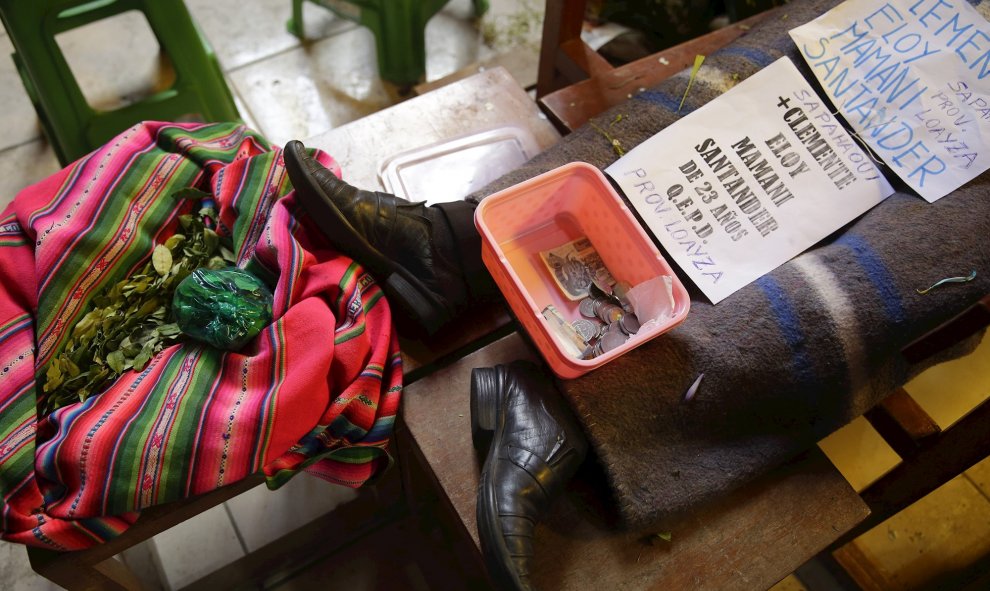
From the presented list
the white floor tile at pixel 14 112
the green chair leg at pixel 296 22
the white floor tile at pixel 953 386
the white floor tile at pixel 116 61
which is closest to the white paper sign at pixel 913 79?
the white floor tile at pixel 953 386

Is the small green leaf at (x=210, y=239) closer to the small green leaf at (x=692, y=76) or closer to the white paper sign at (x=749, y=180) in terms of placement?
the white paper sign at (x=749, y=180)

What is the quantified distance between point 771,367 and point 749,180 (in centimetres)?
27

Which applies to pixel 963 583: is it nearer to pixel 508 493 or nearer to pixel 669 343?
pixel 669 343

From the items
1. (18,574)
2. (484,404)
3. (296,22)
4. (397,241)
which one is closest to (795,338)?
(484,404)

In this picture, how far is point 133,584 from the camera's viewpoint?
0.93m

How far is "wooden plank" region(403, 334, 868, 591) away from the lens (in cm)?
75

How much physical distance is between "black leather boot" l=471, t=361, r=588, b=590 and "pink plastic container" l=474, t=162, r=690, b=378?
0.05 metres

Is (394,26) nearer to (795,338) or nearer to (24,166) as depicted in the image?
(24,166)

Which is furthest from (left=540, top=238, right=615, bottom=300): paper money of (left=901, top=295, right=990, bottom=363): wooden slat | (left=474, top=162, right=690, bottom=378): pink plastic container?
(left=901, top=295, right=990, bottom=363): wooden slat

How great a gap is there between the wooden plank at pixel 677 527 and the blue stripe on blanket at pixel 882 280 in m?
0.20

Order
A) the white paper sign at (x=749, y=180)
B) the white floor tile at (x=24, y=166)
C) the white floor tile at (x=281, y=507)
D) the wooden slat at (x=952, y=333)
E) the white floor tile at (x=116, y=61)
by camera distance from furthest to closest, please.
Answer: the white floor tile at (x=116, y=61) < the white floor tile at (x=24, y=166) < the white floor tile at (x=281, y=507) < the white paper sign at (x=749, y=180) < the wooden slat at (x=952, y=333)

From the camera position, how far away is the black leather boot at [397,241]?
812 mm

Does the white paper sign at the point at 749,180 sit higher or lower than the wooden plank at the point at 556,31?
lower

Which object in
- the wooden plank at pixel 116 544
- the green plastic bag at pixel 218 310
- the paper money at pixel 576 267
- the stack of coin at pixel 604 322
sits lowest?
the wooden plank at pixel 116 544
